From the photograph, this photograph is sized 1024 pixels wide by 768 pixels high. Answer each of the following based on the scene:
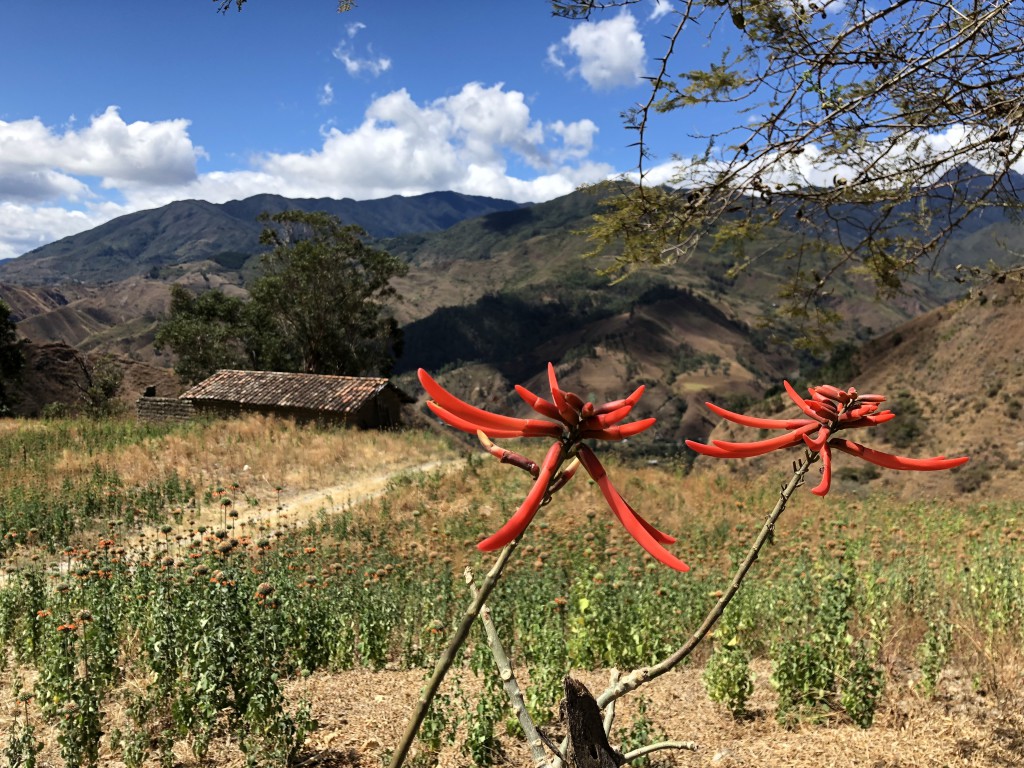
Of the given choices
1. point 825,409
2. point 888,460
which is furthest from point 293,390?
point 888,460

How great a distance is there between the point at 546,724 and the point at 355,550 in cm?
607

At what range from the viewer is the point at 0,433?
15.6m

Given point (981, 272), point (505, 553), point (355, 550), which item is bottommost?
point (355, 550)

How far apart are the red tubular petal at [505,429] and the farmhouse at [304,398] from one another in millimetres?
20270

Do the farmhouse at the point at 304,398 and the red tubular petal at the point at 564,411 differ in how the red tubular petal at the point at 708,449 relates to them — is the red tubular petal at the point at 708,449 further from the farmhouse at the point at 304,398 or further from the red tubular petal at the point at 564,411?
the farmhouse at the point at 304,398

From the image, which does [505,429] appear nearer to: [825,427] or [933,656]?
[825,427]

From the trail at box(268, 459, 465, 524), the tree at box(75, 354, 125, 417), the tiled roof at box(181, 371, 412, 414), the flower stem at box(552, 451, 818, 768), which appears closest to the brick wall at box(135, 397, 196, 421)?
the tiled roof at box(181, 371, 412, 414)

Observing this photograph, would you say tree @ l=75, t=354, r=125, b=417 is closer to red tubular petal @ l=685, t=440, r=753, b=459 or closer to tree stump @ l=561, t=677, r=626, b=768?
tree stump @ l=561, t=677, r=626, b=768

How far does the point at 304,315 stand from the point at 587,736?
3429 centimetres

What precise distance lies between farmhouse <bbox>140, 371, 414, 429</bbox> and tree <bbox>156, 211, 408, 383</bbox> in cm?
983

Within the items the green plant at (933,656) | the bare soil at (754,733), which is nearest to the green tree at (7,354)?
the bare soil at (754,733)

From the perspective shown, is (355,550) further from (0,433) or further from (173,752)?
(0,433)

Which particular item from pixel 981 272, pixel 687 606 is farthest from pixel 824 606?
pixel 981 272

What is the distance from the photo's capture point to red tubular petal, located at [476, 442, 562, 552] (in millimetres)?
654
